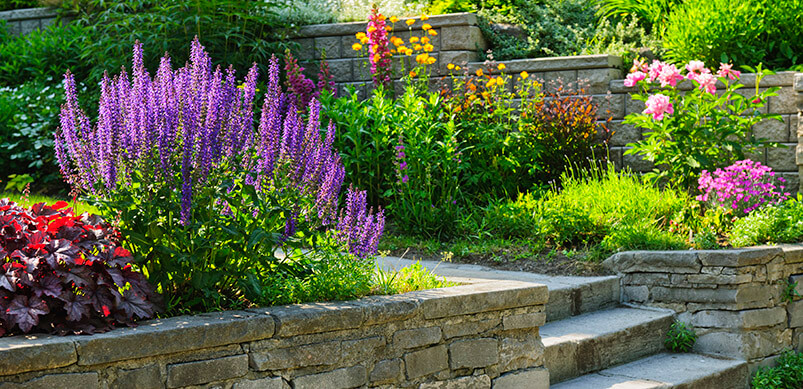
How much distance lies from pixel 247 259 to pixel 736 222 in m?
3.55

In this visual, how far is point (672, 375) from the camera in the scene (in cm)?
438

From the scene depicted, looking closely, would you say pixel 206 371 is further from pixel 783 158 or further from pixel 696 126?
pixel 783 158

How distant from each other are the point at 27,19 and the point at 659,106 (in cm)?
706

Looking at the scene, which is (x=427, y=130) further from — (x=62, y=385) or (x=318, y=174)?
(x=62, y=385)

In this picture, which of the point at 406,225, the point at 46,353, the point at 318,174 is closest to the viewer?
the point at 46,353

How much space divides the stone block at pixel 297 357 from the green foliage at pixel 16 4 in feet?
27.4

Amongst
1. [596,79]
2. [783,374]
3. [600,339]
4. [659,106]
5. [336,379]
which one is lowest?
[783,374]

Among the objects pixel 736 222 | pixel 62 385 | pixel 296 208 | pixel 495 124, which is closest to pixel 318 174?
pixel 296 208

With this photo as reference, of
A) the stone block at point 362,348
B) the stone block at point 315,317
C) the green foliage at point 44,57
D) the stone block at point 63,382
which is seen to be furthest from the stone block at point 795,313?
the green foliage at point 44,57

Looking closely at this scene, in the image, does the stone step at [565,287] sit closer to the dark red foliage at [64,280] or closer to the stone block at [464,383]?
the stone block at [464,383]

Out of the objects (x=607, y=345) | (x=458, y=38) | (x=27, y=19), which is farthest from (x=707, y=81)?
(x=27, y=19)

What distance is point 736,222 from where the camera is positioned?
5.41 meters

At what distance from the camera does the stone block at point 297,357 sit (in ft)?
9.44

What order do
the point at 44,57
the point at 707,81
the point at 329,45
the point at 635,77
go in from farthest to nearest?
the point at 44,57 → the point at 329,45 → the point at 635,77 → the point at 707,81
